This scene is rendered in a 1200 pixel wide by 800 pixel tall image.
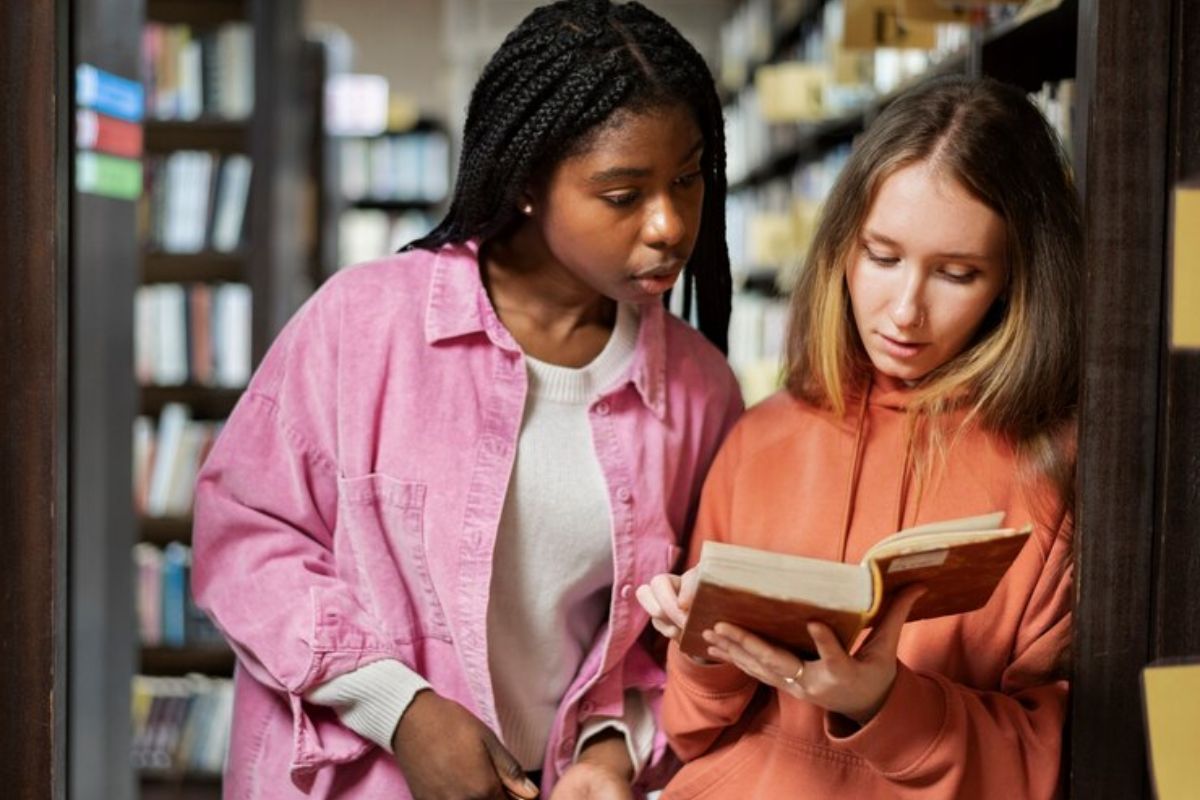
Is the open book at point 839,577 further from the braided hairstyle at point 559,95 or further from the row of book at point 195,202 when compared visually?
the row of book at point 195,202

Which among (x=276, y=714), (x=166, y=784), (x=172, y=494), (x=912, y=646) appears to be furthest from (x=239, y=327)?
(x=912, y=646)

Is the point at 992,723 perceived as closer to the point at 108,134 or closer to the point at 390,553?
the point at 390,553

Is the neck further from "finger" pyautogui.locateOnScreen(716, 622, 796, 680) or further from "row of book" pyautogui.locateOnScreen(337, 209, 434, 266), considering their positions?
"row of book" pyautogui.locateOnScreen(337, 209, 434, 266)

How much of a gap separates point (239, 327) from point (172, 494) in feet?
1.66

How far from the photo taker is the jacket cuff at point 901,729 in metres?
1.09

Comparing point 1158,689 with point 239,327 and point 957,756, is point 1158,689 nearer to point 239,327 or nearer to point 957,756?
point 957,756

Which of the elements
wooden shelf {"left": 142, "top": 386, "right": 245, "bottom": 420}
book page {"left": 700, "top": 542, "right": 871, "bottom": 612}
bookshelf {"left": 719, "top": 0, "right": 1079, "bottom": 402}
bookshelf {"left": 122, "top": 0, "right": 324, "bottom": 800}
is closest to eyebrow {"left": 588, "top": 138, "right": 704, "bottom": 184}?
bookshelf {"left": 719, "top": 0, "right": 1079, "bottom": 402}

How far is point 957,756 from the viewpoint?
1.12m

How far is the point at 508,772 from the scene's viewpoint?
Answer: 50.4 inches

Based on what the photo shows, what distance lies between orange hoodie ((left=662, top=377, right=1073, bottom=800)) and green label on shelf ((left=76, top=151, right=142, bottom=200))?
1336mm

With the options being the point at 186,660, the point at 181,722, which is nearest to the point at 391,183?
the point at 186,660

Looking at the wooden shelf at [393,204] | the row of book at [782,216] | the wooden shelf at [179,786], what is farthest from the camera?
the wooden shelf at [393,204]

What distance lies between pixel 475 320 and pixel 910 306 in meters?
0.39

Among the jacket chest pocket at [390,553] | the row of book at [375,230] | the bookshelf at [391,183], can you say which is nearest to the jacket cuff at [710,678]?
the jacket chest pocket at [390,553]
